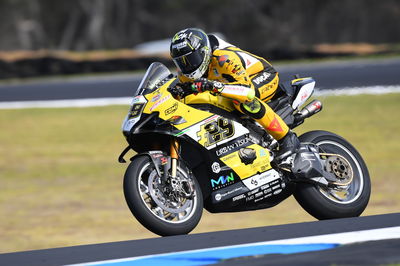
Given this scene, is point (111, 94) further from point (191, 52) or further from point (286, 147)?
point (191, 52)

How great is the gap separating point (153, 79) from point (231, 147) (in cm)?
80

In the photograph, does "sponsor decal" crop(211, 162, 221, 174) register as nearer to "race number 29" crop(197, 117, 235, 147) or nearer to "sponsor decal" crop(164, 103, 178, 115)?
"race number 29" crop(197, 117, 235, 147)

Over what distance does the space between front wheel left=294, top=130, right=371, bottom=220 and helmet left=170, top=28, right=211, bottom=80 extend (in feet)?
4.00

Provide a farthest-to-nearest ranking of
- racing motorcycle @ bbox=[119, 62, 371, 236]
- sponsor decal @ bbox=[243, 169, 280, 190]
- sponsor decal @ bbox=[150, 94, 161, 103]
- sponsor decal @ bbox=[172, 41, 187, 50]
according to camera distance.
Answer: sponsor decal @ bbox=[243, 169, 280, 190]
sponsor decal @ bbox=[172, 41, 187, 50]
sponsor decal @ bbox=[150, 94, 161, 103]
racing motorcycle @ bbox=[119, 62, 371, 236]

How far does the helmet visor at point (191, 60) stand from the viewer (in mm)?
5918

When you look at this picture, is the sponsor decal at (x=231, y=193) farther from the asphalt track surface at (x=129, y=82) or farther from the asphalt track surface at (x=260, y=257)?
the asphalt track surface at (x=129, y=82)

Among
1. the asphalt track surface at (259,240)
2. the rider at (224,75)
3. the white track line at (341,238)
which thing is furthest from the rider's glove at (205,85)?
the white track line at (341,238)

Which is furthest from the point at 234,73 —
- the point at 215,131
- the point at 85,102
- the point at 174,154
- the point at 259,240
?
the point at 85,102

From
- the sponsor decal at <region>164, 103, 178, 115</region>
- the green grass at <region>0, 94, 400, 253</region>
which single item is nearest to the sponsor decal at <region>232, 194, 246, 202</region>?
the sponsor decal at <region>164, 103, 178, 115</region>

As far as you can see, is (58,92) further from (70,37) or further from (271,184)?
(70,37)

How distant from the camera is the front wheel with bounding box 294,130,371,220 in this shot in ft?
20.8

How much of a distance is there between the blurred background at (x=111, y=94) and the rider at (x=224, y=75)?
2.17 metres

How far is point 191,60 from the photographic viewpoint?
5930mm

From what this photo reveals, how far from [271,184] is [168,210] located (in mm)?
1009
